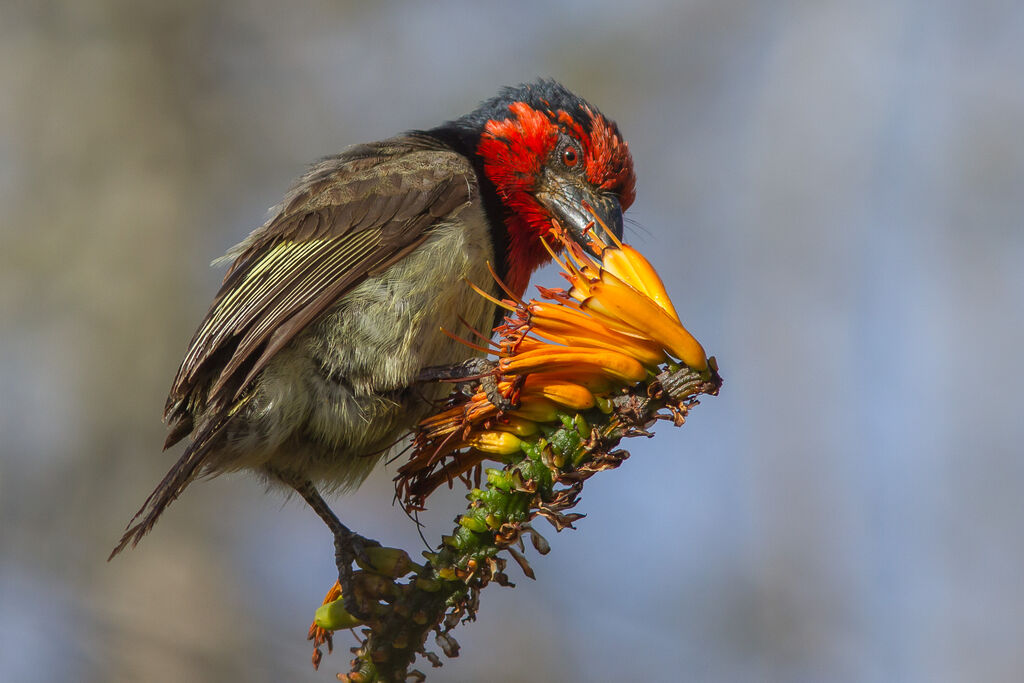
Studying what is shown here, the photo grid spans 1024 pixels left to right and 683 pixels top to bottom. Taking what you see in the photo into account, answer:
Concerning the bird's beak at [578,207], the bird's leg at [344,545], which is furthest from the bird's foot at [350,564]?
the bird's beak at [578,207]

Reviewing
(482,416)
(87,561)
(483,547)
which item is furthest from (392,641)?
(87,561)

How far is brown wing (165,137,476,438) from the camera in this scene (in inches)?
149

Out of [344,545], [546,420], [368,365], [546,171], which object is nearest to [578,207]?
[546,171]

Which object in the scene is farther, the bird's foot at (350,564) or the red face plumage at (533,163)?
the red face plumage at (533,163)

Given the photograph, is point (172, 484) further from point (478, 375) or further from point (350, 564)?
point (478, 375)

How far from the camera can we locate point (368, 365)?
384 cm

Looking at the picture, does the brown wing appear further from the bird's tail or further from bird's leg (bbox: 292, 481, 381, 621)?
bird's leg (bbox: 292, 481, 381, 621)

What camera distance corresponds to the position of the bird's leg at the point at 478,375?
2.73 m

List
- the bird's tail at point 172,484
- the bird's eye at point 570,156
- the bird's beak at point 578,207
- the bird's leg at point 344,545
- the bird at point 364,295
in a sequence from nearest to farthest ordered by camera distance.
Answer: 1. the bird's leg at point 344,545
2. the bird's tail at point 172,484
3. the bird at point 364,295
4. the bird's beak at point 578,207
5. the bird's eye at point 570,156

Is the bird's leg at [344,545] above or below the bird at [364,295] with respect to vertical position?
below

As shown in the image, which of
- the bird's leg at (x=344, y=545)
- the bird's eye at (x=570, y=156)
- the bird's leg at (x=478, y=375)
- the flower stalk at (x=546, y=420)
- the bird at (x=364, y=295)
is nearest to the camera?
the flower stalk at (x=546, y=420)

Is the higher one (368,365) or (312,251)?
(312,251)

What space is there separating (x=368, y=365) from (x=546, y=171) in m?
1.10

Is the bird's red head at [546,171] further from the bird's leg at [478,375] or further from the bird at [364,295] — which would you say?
the bird's leg at [478,375]
